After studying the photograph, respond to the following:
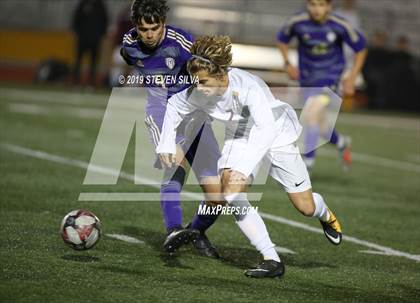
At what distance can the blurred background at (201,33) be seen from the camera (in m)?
22.5

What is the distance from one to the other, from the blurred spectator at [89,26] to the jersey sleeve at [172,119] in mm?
15660

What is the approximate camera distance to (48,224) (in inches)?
300

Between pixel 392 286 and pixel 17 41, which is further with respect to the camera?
pixel 17 41

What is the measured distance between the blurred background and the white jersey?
15.6 metres

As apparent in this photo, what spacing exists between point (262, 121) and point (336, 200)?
424 cm

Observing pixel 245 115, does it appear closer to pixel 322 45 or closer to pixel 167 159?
pixel 167 159

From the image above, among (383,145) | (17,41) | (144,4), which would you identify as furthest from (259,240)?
(17,41)

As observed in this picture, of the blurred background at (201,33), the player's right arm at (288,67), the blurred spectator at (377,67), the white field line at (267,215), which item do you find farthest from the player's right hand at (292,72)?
the blurred spectator at (377,67)

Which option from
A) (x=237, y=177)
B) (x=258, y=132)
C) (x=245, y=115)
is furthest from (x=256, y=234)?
(x=245, y=115)

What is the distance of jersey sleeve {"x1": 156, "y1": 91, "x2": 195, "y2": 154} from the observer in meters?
6.36

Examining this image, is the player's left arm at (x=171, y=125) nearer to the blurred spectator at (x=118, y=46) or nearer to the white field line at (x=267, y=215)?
the white field line at (x=267, y=215)

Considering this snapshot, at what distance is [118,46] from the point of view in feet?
78.2

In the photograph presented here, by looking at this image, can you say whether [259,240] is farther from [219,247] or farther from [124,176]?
[124,176]

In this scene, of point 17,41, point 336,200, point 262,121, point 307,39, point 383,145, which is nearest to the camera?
point 262,121
